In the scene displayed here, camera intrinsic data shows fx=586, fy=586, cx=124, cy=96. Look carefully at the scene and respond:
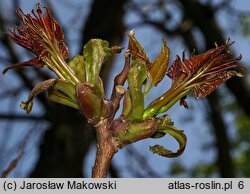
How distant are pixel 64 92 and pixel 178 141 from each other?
185 millimetres

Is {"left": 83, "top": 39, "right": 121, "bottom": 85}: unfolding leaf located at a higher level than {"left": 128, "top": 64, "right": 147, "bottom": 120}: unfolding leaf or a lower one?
higher

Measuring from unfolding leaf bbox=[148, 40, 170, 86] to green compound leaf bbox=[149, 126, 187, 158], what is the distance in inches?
3.1

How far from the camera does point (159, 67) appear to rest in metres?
0.91

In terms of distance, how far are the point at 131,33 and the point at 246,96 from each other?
123 inches

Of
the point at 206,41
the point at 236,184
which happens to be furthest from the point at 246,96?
the point at 236,184

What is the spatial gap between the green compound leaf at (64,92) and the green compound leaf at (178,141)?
13 centimetres

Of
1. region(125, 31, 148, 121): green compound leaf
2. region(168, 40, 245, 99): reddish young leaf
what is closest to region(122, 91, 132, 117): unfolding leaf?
region(125, 31, 148, 121): green compound leaf

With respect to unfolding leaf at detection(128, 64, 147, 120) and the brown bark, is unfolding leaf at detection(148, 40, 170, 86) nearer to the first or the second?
unfolding leaf at detection(128, 64, 147, 120)

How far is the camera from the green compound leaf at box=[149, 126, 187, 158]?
872mm

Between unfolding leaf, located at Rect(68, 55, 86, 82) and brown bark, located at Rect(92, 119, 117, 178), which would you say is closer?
brown bark, located at Rect(92, 119, 117, 178)

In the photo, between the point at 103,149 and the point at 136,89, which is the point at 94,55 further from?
the point at 103,149

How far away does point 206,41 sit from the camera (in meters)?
4.08

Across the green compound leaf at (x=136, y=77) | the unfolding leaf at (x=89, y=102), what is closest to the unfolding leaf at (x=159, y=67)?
the green compound leaf at (x=136, y=77)

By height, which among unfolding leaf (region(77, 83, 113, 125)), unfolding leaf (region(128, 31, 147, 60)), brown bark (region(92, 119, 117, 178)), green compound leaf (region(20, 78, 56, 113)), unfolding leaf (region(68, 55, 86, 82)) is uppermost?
unfolding leaf (region(128, 31, 147, 60))
